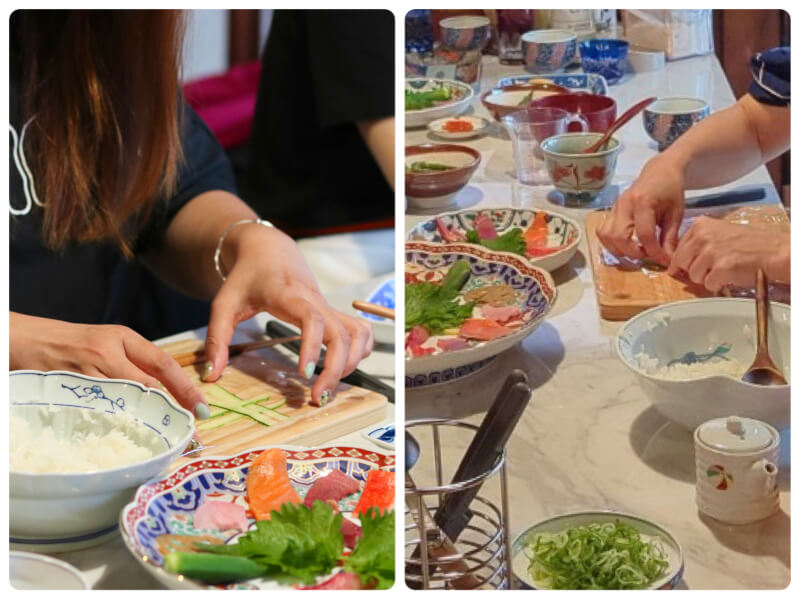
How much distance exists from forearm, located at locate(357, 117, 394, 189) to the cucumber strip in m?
0.57

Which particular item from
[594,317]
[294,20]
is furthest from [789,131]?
[294,20]

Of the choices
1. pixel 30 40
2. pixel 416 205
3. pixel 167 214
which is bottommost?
pixel 167 214

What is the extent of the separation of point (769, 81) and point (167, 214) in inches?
25.4

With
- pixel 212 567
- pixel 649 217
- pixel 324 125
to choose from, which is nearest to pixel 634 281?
pixel 649 217

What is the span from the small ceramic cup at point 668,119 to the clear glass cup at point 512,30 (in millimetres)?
89

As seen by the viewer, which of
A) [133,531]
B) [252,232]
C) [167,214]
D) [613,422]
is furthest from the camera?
[167,214]

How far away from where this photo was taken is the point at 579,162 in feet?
2.15

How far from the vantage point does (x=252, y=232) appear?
2.87 feet

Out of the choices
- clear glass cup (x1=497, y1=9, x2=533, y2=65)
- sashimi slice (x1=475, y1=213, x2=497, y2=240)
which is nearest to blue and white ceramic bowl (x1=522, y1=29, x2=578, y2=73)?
clear glass cup (x1=497, y1=9, x2=533, y2=65)

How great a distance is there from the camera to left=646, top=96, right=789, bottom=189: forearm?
0.56 meters

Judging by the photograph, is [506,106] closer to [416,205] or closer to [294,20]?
[416,205]

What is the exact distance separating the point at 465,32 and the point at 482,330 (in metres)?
0.19

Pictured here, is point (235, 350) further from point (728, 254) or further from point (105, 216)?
point (728, 254)

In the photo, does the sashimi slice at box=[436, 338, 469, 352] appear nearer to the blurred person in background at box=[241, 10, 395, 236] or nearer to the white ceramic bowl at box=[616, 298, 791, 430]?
the white ceramic bowl at box=[616, 298, 791, 430]
